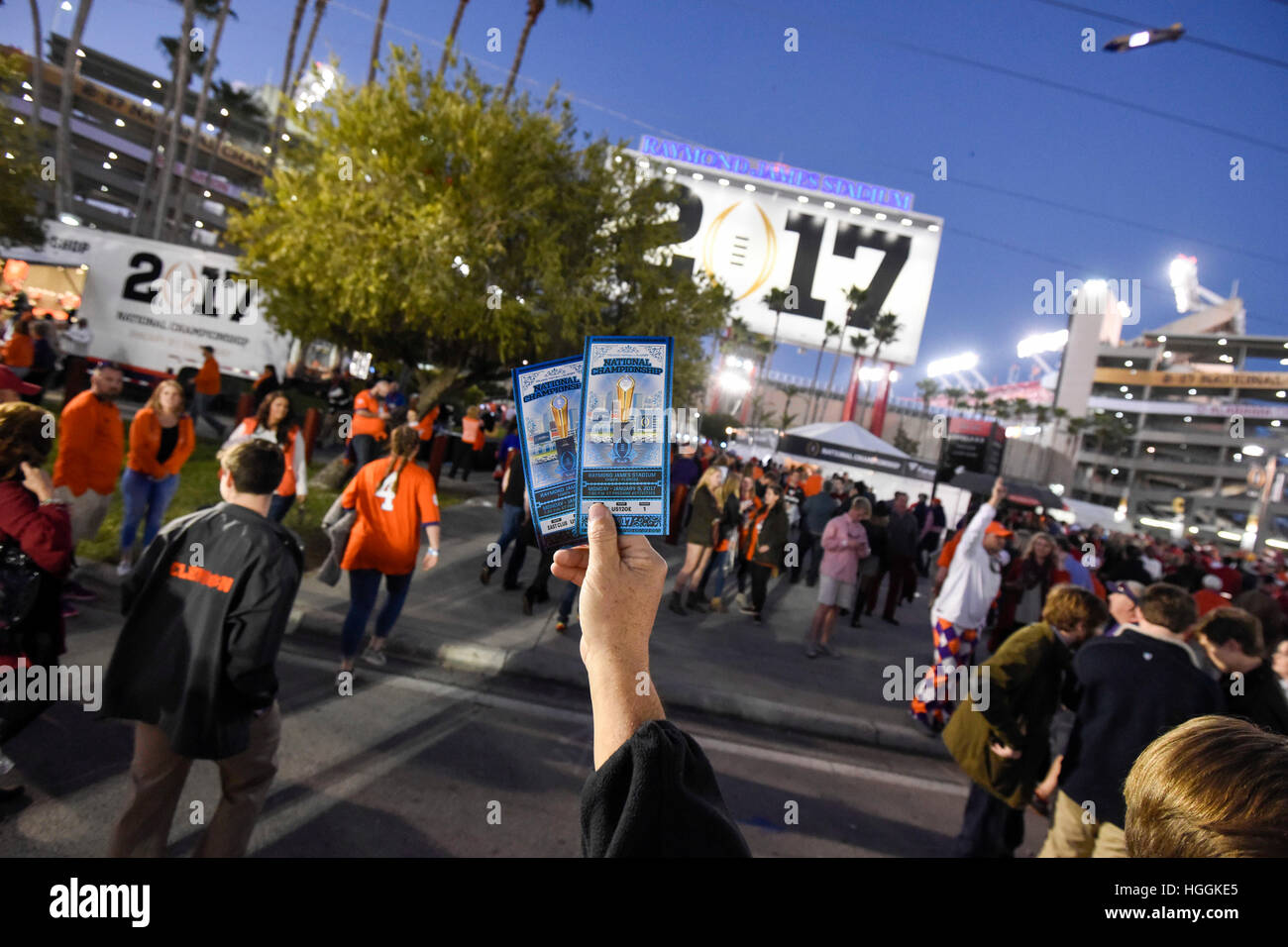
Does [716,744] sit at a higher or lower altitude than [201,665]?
lower

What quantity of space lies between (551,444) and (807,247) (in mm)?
47752

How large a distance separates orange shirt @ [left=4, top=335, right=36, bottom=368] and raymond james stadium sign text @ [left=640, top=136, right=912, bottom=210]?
43.9 meters

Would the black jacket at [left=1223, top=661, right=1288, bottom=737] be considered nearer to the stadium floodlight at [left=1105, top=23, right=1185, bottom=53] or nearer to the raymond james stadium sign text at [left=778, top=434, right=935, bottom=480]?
the stadium floodlight at [left=1105, top=23, right=1185, bottom=53]

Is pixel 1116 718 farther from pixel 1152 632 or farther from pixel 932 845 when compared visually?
pixel 932 845

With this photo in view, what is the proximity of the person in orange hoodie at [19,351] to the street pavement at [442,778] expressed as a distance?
24.1ft

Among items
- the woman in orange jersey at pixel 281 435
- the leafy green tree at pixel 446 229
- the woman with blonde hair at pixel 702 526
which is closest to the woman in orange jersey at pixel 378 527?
the woman in orange jersey at pixel 281 435

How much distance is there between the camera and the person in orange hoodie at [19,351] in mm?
10023

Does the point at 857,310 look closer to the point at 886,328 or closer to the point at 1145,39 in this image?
the point at 886,328

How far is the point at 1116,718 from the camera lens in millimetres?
3113

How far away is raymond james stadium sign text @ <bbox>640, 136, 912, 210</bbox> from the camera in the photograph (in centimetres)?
4678

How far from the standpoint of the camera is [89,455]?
18.7ft

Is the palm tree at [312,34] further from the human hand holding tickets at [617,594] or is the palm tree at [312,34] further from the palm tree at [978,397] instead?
the palm tree at [978,397]

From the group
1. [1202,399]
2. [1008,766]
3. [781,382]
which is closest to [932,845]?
[1008,766]

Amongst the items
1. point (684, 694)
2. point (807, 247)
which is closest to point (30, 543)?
point (684, 694)
